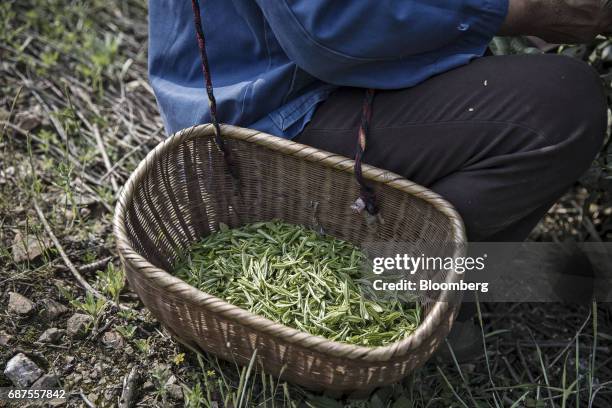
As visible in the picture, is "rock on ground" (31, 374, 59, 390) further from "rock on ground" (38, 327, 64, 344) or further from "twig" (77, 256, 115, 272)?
"twig" (77, 256, 115, 272)

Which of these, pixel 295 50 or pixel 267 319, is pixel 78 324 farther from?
pixel 295 50

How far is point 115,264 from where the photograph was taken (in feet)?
5.66

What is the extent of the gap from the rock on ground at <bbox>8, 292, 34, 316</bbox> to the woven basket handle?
0.59m

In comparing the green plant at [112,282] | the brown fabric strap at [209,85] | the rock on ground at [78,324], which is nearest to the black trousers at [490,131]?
the brown fabric strap at [209,85]

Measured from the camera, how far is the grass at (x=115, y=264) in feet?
4.79

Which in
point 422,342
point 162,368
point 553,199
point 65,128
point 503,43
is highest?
point 503,43

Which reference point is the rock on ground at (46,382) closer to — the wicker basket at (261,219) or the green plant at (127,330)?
the green plant at (127,330)

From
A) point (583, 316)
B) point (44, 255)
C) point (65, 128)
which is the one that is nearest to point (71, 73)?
point (65, 128)

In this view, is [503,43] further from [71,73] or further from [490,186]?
[71,73]

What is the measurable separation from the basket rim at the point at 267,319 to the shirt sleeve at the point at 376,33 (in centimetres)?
19

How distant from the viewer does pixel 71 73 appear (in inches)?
91.3

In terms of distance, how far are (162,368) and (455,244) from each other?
704 mm

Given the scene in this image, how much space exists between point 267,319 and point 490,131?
618 mm

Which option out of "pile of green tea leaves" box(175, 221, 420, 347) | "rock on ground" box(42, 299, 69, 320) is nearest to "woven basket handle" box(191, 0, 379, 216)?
"pile of green tea leaves" box(175, 221, 420, 347)
